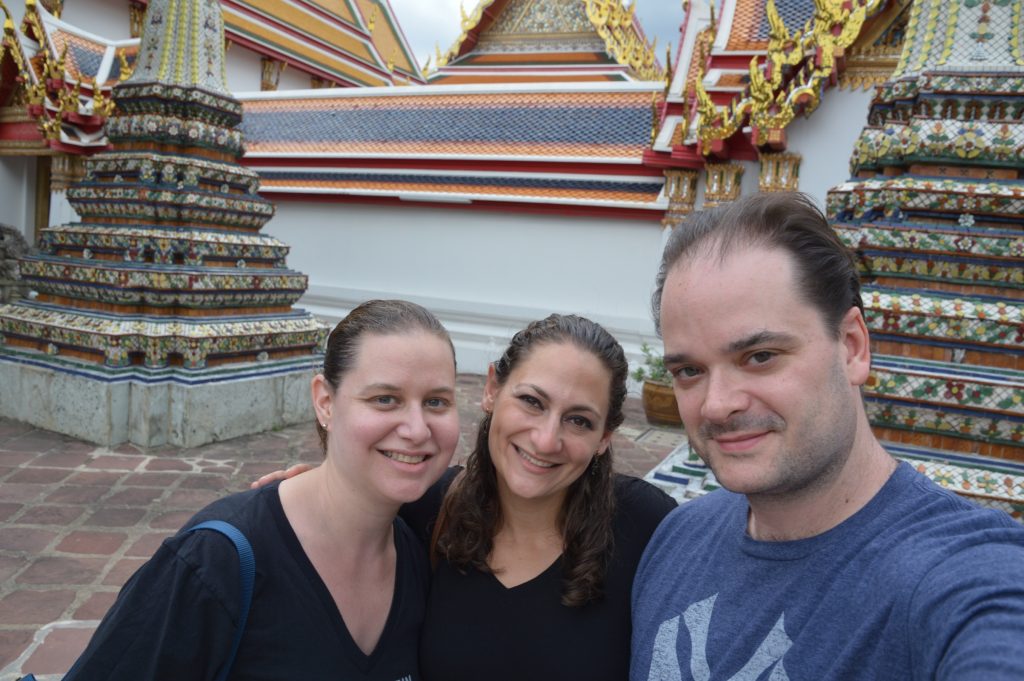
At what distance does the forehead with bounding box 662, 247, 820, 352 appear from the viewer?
1.26 metres

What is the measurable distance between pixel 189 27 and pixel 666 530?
6.54m

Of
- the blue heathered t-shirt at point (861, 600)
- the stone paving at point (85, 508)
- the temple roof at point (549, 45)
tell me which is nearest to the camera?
the blue heathered t-shirt at point (861, 600)

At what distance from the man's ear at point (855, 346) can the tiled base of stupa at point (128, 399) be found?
18.2 feet

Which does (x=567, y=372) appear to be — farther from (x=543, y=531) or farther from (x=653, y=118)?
(x=653, y=118)

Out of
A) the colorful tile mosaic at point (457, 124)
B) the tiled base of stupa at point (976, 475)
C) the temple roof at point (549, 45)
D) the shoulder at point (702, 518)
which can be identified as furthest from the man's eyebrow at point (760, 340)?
the temple roof at point (549, 45)

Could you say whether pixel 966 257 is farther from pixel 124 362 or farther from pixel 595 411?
pixel 124 362

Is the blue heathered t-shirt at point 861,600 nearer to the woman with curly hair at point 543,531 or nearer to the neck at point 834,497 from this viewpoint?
the neck at point 834,497

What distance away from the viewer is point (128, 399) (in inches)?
229

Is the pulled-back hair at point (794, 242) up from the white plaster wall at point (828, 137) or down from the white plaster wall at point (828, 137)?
down

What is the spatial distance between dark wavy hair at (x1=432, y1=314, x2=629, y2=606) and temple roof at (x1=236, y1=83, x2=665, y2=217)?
23.5 feet

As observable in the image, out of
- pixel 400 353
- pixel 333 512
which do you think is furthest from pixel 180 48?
Answer: pixel 333 512

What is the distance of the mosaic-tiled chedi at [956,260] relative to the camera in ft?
9.18

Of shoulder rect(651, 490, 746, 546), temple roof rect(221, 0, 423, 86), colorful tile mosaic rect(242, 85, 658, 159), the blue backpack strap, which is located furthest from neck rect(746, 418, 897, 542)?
temple roof rect(221, 0, 423, 86)

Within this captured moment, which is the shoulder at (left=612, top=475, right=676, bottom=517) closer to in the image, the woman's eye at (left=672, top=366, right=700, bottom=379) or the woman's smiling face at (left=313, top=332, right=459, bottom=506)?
the woman's smiling face at (left=313, top=332, right=459, bottom=506)
